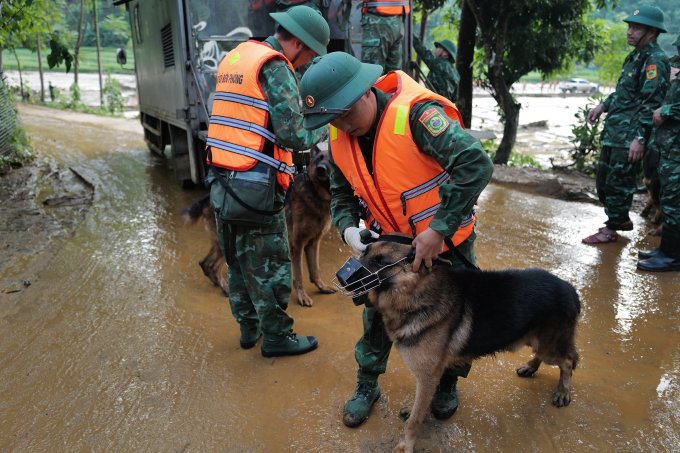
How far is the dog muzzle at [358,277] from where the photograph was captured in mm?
2051

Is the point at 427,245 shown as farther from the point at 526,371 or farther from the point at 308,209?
the point at 308,209

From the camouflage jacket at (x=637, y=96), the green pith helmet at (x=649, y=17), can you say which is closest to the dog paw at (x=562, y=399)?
the camouflage jacket at (x=637, y=96)

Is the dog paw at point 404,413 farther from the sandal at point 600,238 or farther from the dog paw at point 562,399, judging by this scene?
the sandal at point 600,238

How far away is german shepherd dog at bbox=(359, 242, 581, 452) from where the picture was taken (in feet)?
7.08

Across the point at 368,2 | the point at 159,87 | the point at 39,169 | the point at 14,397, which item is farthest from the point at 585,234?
the point at 39,169

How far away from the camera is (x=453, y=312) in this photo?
227cm

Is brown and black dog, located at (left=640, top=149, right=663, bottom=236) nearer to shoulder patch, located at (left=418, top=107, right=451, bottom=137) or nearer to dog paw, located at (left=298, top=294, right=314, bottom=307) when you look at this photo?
dog paw, located at (left=298, top=294, right=314, bottom=307)

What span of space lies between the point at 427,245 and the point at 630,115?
13.4 feet

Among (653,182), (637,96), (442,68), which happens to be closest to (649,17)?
(637,96)

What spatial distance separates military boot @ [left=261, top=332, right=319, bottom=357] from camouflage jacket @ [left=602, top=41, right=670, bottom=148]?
3.95 meters

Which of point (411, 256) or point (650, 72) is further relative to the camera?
point (650, 72)

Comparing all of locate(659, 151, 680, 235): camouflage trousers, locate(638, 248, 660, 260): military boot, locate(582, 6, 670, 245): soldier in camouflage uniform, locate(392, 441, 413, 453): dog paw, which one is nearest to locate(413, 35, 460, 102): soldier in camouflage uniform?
locate(582, 6, 670, 245): soldier in camouflage uniform

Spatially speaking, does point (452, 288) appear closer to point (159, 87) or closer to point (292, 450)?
point (292, 450)

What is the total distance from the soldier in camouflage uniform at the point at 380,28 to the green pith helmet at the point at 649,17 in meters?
2.25
